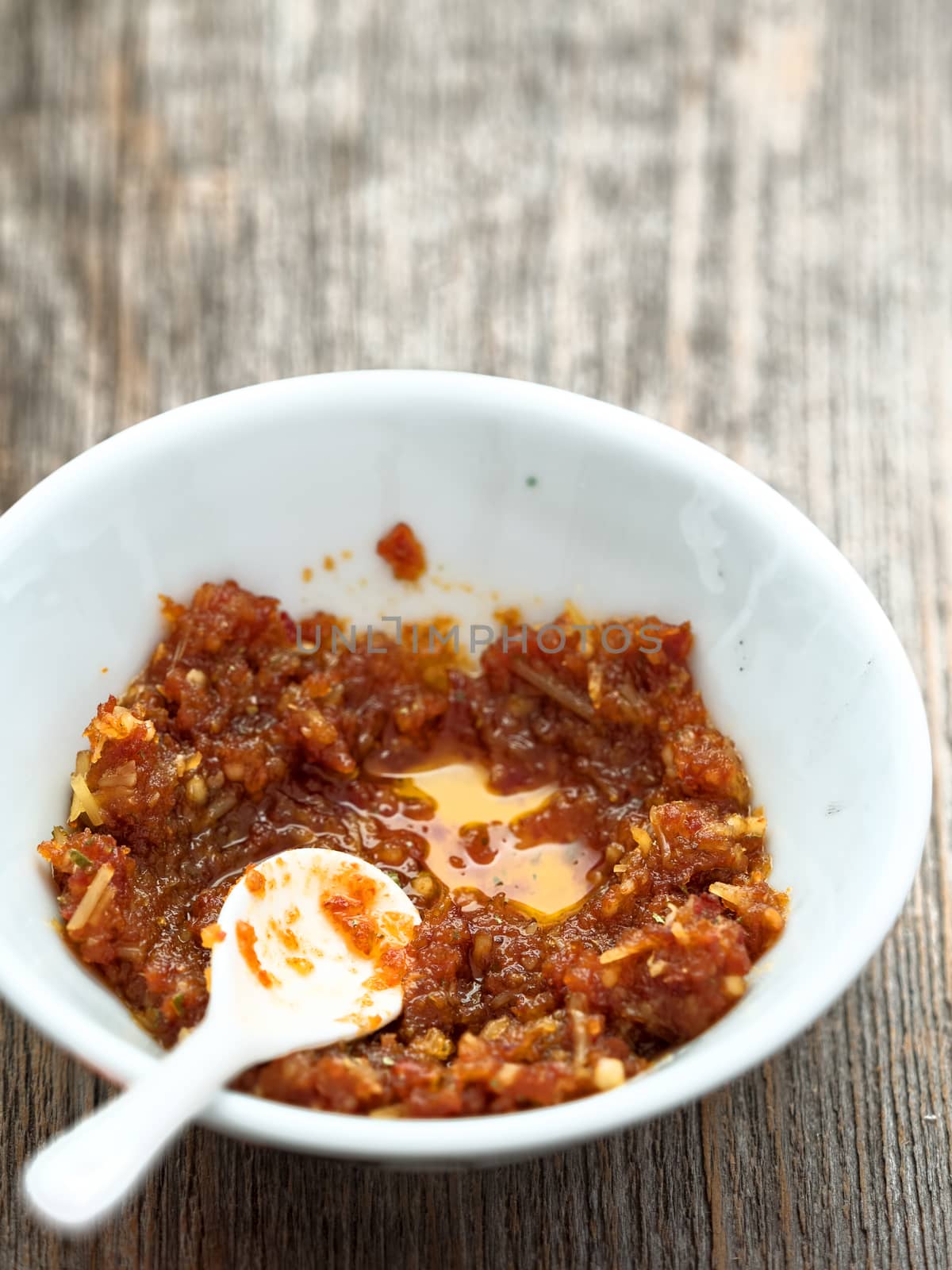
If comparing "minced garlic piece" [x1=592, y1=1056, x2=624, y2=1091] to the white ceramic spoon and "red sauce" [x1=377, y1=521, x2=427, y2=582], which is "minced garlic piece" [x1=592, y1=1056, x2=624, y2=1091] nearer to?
the white ceramic spoon

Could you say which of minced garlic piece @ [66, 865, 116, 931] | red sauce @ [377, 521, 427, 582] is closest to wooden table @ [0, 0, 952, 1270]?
red sauce @ [377, 521, 427, 582]

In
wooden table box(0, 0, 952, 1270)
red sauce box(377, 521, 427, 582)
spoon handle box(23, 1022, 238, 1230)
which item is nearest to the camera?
spoon handle box(23, 1022, 238, 1230)

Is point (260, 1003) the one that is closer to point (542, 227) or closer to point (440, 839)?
point (440, 839)

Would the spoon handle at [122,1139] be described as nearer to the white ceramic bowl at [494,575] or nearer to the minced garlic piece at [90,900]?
the white ceramic bowl at [494,575]

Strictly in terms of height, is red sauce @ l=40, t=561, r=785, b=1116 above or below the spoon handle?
above

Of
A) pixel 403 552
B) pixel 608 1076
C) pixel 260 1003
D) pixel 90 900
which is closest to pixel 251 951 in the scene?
pixel 260 1003

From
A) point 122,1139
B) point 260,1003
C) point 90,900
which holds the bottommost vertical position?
point 122,1139

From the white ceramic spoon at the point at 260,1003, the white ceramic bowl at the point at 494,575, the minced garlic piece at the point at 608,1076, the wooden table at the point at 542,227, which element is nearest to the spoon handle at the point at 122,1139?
the white ceramic spoon at the point at 260,1003

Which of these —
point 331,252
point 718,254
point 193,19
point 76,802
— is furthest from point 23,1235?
point 193,19
